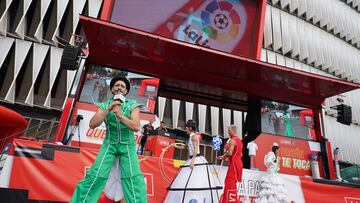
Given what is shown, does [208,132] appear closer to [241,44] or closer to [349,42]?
[241,44]

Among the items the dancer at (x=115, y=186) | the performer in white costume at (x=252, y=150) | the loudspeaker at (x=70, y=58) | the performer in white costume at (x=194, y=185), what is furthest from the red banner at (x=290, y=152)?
the dancer at (x=115, y=186)

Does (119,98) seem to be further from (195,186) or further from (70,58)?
(70,58)

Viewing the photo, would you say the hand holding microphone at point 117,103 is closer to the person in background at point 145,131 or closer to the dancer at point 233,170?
the dancer at point 233,170

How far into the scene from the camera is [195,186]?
502 cm

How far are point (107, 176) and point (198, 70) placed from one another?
652 cm

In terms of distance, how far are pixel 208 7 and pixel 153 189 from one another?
21.7ft

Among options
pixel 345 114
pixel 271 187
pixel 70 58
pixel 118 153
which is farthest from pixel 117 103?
pixel 345 114

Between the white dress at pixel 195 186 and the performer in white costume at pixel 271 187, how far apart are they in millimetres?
1694

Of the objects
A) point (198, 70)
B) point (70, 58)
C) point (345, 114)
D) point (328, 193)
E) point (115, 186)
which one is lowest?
point (115, 186)

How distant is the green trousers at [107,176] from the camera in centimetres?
298

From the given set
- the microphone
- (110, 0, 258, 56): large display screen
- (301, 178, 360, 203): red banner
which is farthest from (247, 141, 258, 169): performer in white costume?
the microphone

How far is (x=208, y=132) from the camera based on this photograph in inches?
1022

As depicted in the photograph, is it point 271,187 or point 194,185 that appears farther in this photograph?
point 271,187

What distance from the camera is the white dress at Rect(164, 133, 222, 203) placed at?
16.3 feet
